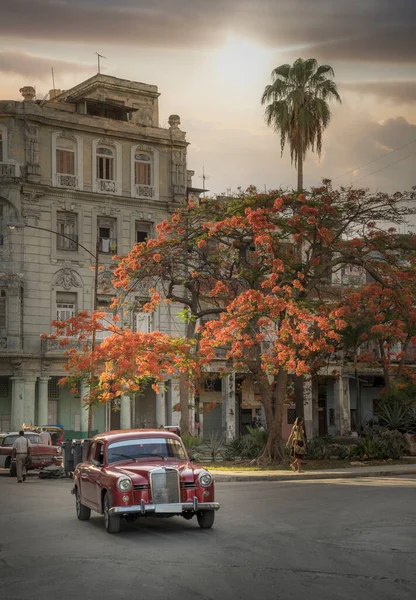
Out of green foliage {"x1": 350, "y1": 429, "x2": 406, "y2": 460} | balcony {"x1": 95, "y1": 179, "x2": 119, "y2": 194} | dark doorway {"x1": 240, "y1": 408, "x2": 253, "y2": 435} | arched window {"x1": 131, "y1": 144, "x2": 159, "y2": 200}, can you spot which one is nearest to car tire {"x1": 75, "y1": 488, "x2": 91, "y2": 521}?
green foliage {"x1": 350, "y1": 429, "x2": 406, "y2": 460}

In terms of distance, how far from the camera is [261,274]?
116 feet

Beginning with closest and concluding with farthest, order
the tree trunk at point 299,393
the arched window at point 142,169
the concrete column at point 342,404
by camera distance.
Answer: the tree trunk at point 299,393 < the arched window at point 142,169 < the concrete column at point 342,404

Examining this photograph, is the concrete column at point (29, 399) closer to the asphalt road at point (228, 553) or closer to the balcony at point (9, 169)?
the balcony at point (9, 169)

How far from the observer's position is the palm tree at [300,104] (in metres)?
47.1

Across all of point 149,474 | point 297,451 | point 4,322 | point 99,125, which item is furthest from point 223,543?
point 99,125

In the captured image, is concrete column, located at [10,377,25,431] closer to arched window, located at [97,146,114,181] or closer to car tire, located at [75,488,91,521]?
arched window, located at [97,146,114,181]

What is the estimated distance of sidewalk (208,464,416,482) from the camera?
30.3m

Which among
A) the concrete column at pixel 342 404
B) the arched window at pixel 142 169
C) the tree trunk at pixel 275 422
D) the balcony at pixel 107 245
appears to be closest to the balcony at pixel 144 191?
the arched window at pixel 142 169

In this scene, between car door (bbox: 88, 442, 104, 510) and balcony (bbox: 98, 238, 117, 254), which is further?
balcony (bbox: 98, 238, 117, 254)

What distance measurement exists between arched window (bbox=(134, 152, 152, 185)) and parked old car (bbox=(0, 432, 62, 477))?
2339cm

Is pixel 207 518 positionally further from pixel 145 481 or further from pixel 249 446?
pixel 249 446

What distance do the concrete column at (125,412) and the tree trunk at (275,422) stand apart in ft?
65.9

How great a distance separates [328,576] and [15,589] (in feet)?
11.5

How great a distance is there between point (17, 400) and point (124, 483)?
35972mm
